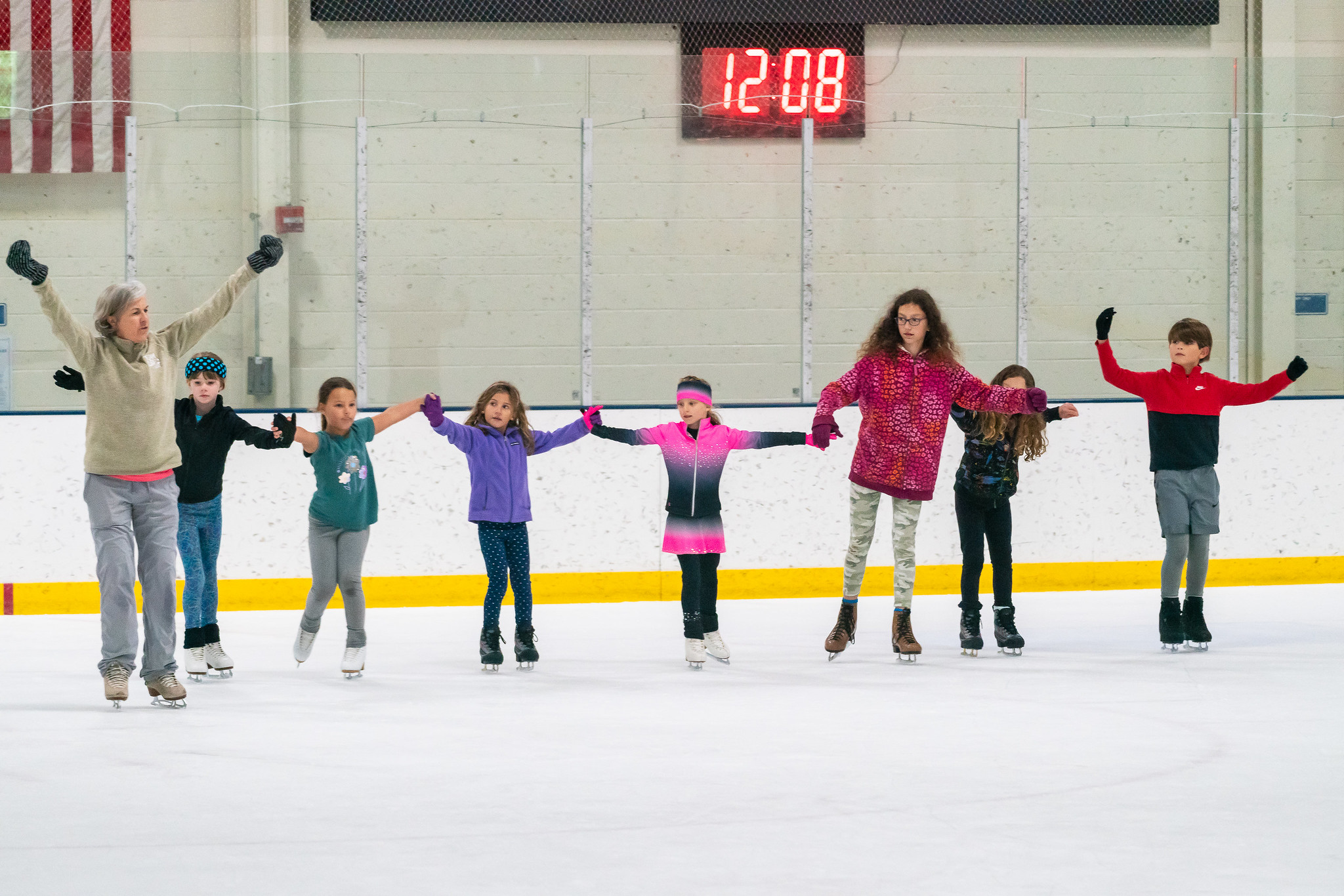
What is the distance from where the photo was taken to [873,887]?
2.78 metres

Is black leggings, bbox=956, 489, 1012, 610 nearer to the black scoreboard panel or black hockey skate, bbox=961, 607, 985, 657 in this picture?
black hockey skate, bbox=961, 607, 985, 657

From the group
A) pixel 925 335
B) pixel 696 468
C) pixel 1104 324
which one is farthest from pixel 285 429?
pixel 1104 324

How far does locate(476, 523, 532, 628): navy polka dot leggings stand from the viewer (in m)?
5.42

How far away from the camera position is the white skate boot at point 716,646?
17.9 ft

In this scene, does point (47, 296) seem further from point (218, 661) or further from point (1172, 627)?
point (1172, 627)

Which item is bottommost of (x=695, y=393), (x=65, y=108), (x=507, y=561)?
(x=507, y=561)

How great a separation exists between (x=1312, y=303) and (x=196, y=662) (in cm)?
593

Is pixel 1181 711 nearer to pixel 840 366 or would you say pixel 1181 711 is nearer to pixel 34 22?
pixel 840 366

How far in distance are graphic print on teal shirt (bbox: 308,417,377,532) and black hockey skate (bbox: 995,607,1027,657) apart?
225 centimetres

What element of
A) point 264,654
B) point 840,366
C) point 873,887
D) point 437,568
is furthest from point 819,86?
point 873,887

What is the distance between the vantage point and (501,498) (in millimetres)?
5395

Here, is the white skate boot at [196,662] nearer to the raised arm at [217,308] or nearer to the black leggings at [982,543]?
the raised arm at [217,308]

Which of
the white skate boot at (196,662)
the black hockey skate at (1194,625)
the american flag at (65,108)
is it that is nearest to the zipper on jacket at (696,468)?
the white skate boot at (196,662)

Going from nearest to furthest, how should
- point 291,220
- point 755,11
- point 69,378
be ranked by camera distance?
point 69,378, point 291,220, point 755,11
